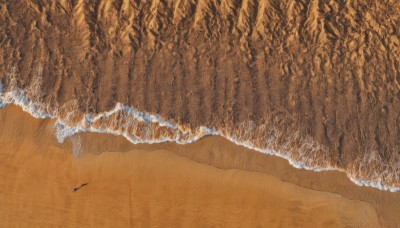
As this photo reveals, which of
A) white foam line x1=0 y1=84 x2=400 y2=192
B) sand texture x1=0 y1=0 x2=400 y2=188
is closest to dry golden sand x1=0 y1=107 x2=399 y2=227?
white foam line x1=0 y1=84 x2=400 y2=192

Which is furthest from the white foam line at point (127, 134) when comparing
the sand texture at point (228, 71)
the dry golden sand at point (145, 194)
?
the dry golden sand at point (145, 194)

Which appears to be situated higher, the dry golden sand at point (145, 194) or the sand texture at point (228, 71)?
the sand texture at point (228, 71)

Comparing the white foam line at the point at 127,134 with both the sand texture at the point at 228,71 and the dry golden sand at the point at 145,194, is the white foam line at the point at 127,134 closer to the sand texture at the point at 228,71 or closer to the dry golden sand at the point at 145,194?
the sand texture at the point at 228,71

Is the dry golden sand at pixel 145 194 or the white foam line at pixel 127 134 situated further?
the white foam line at pixel 127 134

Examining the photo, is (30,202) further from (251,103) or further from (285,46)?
(285,46)

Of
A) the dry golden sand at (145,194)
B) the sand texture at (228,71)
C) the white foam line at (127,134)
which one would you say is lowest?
the dry golden sand at (145,194)

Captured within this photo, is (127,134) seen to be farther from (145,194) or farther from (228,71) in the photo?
(228,71)
